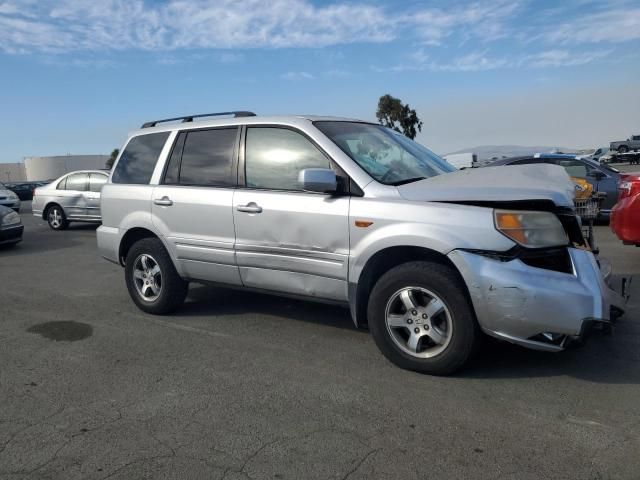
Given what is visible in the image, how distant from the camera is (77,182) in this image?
1410 cm

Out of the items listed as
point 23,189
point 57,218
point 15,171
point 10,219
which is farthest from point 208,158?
point 15,171

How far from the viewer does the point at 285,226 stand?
4.45 m

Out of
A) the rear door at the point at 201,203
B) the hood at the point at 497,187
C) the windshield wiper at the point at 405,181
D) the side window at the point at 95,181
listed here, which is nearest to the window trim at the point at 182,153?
the rear door at the point at 201,203

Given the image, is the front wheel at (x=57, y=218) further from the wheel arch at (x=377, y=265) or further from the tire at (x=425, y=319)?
the tire at (x=425, y=319)

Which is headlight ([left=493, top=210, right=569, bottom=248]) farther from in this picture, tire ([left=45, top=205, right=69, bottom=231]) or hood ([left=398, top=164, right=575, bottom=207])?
tire ([left=45, top=205, right=69, bottom=231])

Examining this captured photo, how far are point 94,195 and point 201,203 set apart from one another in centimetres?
983

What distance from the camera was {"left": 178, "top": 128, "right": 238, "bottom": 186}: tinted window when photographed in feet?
16.3

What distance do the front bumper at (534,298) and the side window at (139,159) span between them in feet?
10.8

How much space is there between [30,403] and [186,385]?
0.99 meters

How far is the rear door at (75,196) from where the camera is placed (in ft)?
45.6

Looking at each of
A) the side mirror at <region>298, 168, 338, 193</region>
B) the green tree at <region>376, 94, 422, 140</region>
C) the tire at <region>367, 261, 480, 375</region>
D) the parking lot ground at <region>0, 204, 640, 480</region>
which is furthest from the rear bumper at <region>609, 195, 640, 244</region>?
the green tree at <region>376, 94, 422, 140</region>

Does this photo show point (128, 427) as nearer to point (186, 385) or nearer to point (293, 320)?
point (186, 385)

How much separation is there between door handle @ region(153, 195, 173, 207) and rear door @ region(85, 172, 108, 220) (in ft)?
29.9

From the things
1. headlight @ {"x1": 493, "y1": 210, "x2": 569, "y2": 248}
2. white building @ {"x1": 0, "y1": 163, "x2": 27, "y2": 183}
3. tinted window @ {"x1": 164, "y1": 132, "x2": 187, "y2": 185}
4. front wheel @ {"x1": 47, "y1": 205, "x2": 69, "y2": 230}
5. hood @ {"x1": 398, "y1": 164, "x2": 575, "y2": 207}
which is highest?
tinted window @ {"x1": 164, "y1": 132, "x2": 187, "y2": 185}
